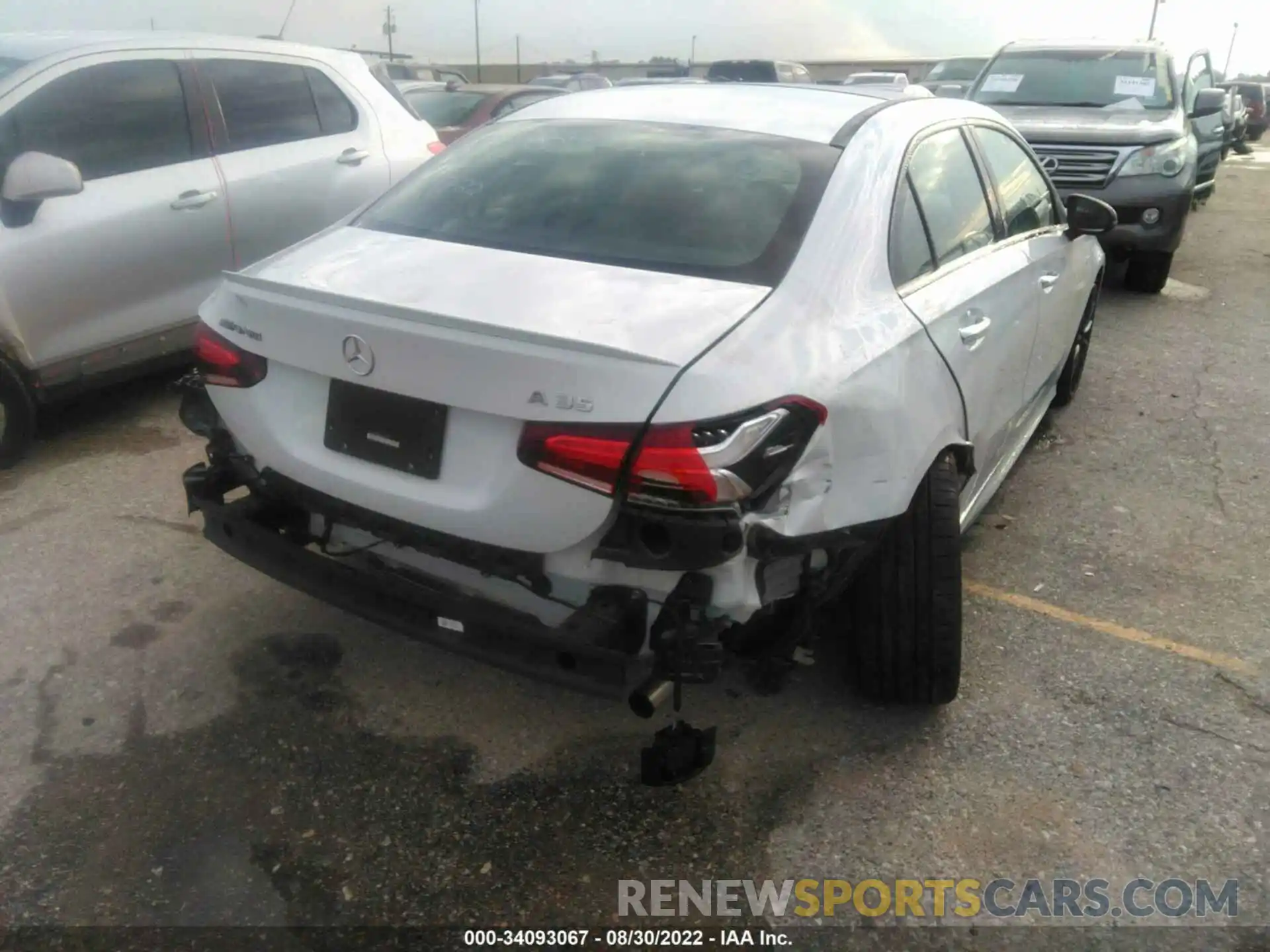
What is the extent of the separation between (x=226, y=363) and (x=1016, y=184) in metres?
2.96

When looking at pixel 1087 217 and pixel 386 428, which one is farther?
pixel 1087 217

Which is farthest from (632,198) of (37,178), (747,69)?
(747,69)

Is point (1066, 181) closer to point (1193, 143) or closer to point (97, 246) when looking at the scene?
point (1193, 143)

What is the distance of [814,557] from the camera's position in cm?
247

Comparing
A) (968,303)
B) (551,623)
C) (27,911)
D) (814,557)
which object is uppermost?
(968,303)

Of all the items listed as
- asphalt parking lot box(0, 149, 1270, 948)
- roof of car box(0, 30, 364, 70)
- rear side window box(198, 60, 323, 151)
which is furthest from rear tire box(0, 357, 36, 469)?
rear side window box(198, 60, 323, 151)

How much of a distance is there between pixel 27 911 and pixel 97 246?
3.01 m

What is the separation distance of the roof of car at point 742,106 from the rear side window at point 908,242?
27 centimetres

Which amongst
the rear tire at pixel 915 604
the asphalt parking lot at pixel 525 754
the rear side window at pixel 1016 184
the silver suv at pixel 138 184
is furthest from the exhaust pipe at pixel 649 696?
the silver suv at pixel 138 184

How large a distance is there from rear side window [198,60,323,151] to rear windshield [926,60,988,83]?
55.7 feet

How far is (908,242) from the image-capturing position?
2.94 m

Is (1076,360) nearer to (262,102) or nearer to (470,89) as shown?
(262,102)

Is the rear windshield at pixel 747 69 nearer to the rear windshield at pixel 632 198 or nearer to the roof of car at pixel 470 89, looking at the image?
the roof of car at pixel 470 89

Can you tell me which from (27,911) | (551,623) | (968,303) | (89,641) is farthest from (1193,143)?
(27,911)
